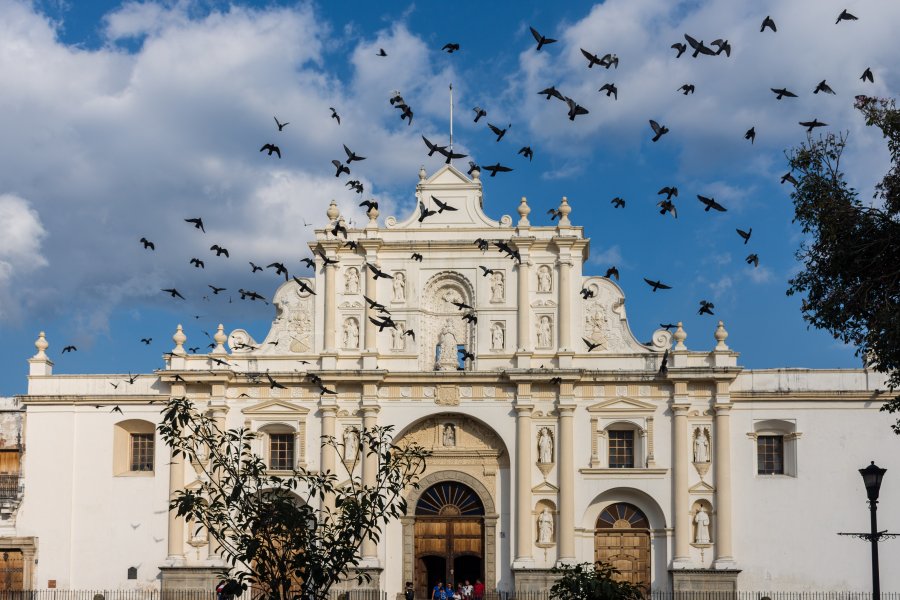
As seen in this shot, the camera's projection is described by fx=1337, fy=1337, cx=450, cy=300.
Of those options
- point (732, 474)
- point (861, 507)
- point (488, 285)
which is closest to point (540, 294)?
point (488, 285)

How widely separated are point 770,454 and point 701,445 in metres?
2.32

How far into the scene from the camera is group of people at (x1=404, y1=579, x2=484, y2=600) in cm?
3853

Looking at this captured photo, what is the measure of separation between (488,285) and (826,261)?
18243mm

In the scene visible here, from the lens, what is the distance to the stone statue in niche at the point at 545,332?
42438mm

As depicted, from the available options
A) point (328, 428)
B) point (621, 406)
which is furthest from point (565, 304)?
point (328, 428)

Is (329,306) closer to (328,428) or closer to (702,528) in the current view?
(328,428)

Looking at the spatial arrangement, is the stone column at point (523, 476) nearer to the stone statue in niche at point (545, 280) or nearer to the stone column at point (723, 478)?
the stone statue in niche at point (545, 280)

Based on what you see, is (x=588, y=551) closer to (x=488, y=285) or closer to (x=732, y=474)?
(x=732, y=474)

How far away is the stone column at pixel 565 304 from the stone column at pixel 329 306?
23.8ft

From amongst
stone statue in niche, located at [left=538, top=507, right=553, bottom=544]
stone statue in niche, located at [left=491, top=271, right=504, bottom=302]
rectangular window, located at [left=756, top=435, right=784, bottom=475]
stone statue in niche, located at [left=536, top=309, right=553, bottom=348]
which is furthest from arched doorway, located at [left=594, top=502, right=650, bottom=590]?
stone statue in niche, located at [left=491, top=271, right=504, bottom=302]

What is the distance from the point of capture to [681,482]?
4081cm

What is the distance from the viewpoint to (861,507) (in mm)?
40438

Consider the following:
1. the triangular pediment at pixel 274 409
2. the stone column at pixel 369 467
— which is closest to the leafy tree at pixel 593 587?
the stone column at pixel 369 467

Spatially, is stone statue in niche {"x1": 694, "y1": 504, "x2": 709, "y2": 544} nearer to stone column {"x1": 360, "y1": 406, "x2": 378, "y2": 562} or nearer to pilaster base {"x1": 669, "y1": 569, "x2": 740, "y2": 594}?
pilaster base {"x1": 669, "y1": 569, "x2": 740, "y2": 594}
